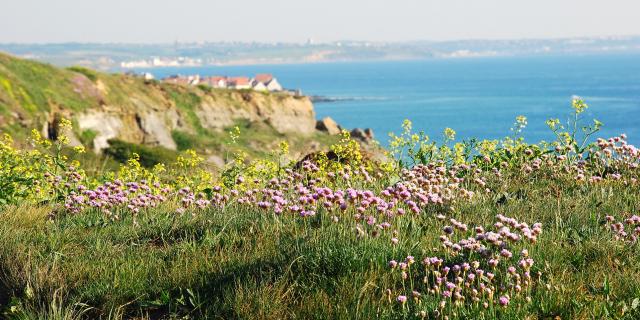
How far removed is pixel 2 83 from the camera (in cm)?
6588

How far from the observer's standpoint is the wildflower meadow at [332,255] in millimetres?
4828

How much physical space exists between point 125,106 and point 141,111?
264 cm

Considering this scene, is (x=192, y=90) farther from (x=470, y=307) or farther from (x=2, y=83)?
(x=470, y=307)

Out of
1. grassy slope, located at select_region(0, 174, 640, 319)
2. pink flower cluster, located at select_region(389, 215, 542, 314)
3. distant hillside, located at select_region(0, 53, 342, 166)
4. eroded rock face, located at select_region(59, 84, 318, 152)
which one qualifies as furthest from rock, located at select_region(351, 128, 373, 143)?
pink flower cluster, located at select_region(389, 215, 542, 314)

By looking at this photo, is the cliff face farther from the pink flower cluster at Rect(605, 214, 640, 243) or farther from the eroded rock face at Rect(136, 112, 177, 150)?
the pink flower cluster at Rect(605, 214, 640, 243)

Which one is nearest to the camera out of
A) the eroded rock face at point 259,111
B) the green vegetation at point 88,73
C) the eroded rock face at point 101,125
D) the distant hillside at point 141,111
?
the distant hillside at point 141,111

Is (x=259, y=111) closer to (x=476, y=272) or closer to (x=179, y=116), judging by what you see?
(x=179, y=116)

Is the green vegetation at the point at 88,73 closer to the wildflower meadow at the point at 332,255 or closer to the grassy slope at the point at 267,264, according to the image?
the wildflower meadow at the point at 332,255

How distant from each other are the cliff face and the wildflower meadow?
56.6 m

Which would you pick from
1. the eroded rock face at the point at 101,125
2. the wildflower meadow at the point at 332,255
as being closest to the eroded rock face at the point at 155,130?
the eroded rock face at the point at 101,125

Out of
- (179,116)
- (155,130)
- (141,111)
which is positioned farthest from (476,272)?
(179,116)

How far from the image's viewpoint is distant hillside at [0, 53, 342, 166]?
66625mm

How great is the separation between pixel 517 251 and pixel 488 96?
194 metres

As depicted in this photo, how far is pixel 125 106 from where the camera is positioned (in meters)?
77.8
